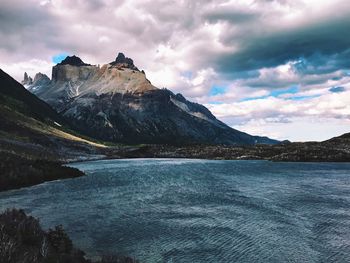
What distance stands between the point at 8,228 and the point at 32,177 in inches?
2601

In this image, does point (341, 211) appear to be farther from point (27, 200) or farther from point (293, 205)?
point (27, 200)

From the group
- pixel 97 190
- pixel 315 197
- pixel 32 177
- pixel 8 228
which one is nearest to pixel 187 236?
pixel 8 228

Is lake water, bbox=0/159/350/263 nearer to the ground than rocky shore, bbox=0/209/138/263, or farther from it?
nearer to the ground

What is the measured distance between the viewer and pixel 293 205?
6444cm

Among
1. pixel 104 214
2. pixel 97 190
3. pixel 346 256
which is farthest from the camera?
pixel 97 190

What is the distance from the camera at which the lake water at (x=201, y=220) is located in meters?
37.2

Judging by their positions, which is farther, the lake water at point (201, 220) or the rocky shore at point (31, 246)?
the lake water at point (201, 220)

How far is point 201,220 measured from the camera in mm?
52062

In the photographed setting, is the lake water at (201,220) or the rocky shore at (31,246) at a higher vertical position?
the rocky shore at (31,246)

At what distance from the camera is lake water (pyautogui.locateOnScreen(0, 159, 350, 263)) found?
37156 millimetres

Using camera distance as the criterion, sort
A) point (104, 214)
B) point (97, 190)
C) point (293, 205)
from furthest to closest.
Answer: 1. point (97, 190)
2. point (293, 205)
3. point (104, 214)

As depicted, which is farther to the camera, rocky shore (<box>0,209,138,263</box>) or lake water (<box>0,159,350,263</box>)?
lake water (<box>0,159,350,263</box>)

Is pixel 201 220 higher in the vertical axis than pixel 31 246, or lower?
lower

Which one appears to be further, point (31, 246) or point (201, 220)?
point (201, 220)
